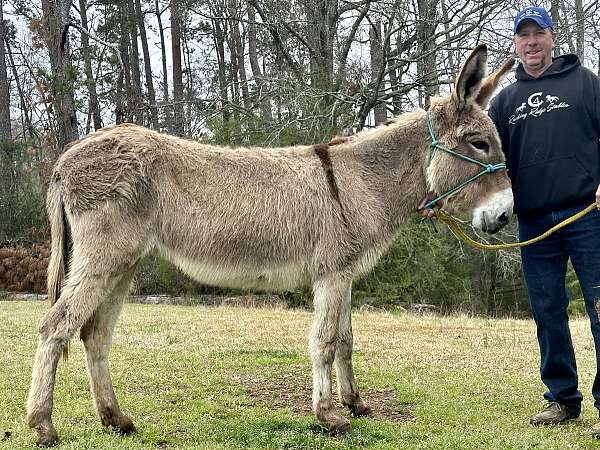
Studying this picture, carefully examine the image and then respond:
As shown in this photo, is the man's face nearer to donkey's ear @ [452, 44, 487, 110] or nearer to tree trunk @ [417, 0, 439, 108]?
donkey's ear @ [452, 44, 487, 110]

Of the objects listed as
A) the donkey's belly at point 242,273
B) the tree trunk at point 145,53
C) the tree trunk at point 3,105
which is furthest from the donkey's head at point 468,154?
the tree trunk at point 145,53

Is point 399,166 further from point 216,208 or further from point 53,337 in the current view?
point 53,337

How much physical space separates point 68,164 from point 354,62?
12904mm

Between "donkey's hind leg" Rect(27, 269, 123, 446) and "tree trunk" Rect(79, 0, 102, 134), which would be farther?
"tree trunk" Rect(79, 0, 102, 134)

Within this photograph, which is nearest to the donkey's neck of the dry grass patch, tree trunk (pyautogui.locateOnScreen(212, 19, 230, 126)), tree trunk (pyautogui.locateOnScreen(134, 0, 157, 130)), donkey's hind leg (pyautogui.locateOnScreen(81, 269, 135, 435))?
the dry grass patch

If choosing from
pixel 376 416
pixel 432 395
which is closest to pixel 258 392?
pixel 376 416

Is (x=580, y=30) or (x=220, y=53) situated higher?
(x=220, y=53)

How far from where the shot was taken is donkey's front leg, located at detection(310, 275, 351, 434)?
4133mm

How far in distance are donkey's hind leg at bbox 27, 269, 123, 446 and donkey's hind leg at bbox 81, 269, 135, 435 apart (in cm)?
32

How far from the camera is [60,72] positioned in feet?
50.0

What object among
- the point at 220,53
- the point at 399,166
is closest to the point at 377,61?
the point at 220,53

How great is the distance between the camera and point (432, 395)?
5.18 metres

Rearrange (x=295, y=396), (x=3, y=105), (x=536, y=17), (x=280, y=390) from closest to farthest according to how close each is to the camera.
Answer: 1. (x=536, y=17)
2. (x=295, y=396)
3. (x=280, y=390)
4. (x=3, y=105)

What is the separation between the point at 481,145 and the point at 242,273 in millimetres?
1970
